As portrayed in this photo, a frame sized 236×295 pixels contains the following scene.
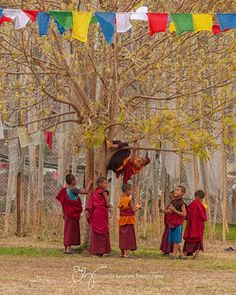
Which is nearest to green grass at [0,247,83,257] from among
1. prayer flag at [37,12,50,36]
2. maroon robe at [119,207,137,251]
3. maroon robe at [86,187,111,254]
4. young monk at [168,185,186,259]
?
maroon robe at [86,187,111,254]

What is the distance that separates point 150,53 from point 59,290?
198 inches

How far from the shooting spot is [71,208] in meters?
15.0

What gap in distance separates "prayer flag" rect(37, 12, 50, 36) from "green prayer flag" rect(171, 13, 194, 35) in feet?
5.81

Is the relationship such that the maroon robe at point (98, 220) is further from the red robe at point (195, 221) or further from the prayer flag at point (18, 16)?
the prayer flag at point (18, 16)

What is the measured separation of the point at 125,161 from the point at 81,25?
10.6ft

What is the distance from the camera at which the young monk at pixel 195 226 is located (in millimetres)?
14953

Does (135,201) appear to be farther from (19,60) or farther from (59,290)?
(59,290)

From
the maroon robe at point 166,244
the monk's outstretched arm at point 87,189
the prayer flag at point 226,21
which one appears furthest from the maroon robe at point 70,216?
the prayer flag at point 226,21

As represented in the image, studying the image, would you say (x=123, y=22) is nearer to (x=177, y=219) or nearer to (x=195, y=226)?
(x=177, y=219)

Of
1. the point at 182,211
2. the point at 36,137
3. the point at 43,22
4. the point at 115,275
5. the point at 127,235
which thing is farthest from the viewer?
the point at 36,137

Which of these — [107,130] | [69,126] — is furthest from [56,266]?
[69,126]

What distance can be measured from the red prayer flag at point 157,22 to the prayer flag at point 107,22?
0.53 metres

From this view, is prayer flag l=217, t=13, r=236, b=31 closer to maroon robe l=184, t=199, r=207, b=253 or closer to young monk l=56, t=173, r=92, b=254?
maroon robe l=184, t=199, r=207, b=253
